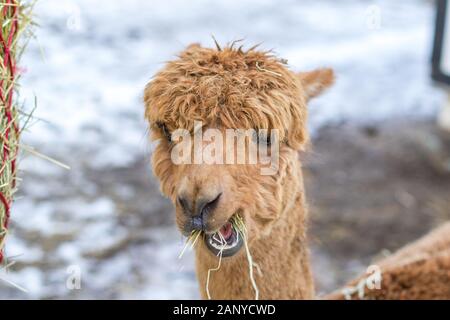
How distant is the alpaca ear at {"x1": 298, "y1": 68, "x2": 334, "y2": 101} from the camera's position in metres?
3.39

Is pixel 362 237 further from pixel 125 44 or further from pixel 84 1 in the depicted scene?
pixel 84 1

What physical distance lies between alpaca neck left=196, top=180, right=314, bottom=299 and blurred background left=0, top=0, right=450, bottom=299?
44 cm

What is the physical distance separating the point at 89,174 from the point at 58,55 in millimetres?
2837

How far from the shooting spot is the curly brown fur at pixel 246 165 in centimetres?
280

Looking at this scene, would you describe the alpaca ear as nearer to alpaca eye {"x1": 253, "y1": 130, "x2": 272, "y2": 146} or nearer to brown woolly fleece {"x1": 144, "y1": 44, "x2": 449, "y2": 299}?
brown woolly fleece {"x1": 144, "y1": 44, "x2": 449, "y2": 299}

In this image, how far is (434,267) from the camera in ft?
11.6

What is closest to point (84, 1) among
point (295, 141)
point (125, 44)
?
point (125, 44)

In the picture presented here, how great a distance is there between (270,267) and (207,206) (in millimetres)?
722

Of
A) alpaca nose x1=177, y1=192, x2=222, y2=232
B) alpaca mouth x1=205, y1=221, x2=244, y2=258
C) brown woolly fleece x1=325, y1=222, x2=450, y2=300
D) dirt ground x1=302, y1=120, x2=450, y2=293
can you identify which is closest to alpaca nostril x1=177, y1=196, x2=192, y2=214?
alpaca nose x1=177, y1=192, x2=222, y2=232

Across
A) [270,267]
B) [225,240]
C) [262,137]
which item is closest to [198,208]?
[225,240]

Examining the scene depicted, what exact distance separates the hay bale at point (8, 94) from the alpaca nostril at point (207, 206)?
0.96 metres

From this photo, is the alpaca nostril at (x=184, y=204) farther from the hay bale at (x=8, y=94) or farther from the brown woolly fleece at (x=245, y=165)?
the hay bale at (x=8, y=94)

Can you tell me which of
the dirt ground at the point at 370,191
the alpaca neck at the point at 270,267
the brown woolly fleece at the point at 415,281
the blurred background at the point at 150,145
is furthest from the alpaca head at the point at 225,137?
the dirt ground at the point at 370,191

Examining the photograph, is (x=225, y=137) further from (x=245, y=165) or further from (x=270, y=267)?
(x=270, y=267)
